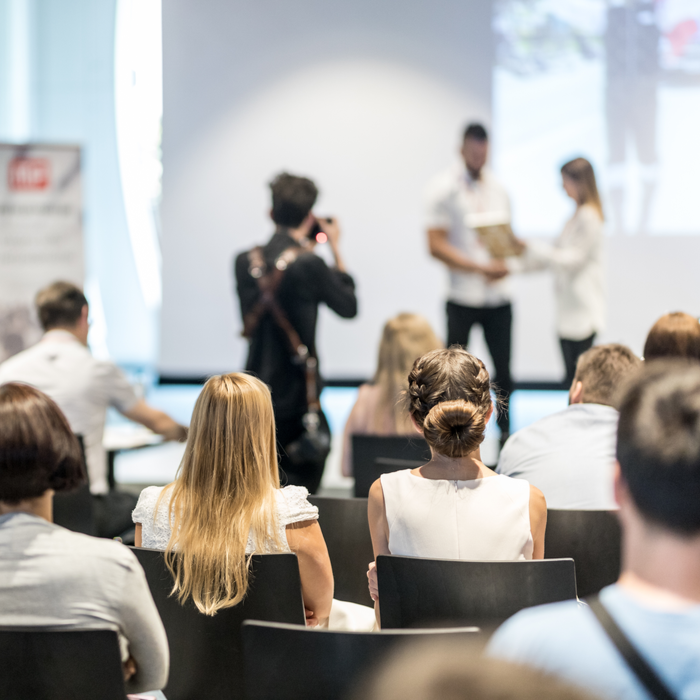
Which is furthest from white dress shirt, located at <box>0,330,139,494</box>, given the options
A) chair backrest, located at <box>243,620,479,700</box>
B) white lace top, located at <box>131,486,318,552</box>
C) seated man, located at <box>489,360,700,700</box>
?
seated man, located at <box>489,360,700,700</box>

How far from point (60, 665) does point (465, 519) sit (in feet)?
2.76

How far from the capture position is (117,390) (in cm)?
321

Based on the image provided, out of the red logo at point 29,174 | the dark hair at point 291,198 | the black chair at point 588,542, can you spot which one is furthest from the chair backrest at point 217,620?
the red logo at point 29,174

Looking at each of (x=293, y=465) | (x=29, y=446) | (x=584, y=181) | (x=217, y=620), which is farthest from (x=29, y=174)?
(x=217, y=620)

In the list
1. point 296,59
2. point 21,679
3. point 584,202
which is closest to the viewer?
point 21,679

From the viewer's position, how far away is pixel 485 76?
246 inches

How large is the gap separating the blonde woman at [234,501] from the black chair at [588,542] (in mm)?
624

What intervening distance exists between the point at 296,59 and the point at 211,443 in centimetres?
541

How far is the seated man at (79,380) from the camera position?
3127 millimetres

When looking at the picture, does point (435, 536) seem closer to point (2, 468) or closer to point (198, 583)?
point (198, 583)

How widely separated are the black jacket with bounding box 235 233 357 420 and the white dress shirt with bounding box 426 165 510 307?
4.44 ft

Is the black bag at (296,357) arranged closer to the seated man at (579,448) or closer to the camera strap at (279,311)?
the camera strap at (279,311)

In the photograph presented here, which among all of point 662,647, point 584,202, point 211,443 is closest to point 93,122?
point 584,202

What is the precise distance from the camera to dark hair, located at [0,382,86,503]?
1342 mm
